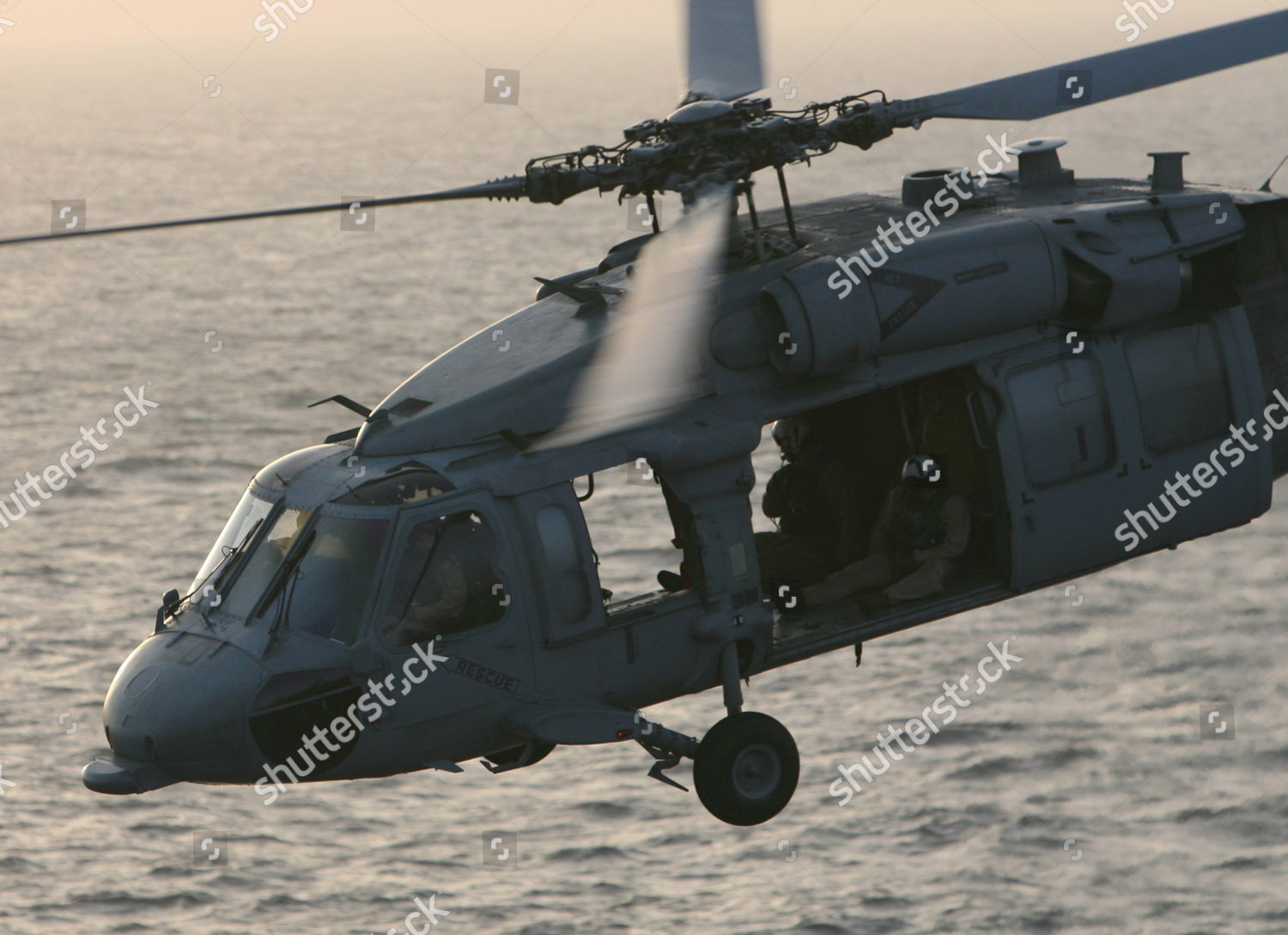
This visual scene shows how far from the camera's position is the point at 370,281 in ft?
648

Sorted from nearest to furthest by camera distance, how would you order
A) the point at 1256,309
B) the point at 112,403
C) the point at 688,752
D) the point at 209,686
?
the point at 209,686 < the point at 688,752 < the point at 1256,309 < the point at 112,403

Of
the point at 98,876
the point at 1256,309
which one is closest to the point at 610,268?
the point at 1256,309

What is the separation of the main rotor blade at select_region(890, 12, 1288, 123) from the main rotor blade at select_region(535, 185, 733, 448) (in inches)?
110

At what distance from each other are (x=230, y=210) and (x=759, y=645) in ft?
601

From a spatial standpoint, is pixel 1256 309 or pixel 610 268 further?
pixel 1256 309

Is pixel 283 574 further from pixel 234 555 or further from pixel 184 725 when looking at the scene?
pixel 184 725

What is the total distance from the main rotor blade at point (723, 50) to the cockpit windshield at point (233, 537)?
7.37m

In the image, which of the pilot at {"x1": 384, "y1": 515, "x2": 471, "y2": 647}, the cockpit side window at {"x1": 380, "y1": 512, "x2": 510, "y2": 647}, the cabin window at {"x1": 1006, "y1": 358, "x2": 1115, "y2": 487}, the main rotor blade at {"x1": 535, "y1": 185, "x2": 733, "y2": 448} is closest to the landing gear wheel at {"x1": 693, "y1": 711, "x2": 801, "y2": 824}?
the cockpit side window at {"x1": 380, "y1": 512, "x2": 510, "y2": 647}

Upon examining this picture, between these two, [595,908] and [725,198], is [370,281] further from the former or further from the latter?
[725,198]

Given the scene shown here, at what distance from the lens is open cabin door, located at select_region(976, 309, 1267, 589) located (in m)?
23.3

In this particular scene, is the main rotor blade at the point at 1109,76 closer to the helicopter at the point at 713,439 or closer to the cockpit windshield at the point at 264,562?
the helicopter at the point at 713,439

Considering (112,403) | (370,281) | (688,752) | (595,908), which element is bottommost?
(595,908)

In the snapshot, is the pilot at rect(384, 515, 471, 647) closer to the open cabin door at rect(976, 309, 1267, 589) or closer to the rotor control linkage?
the rotor control linkage

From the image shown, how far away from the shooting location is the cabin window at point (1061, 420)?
23.3 metres
